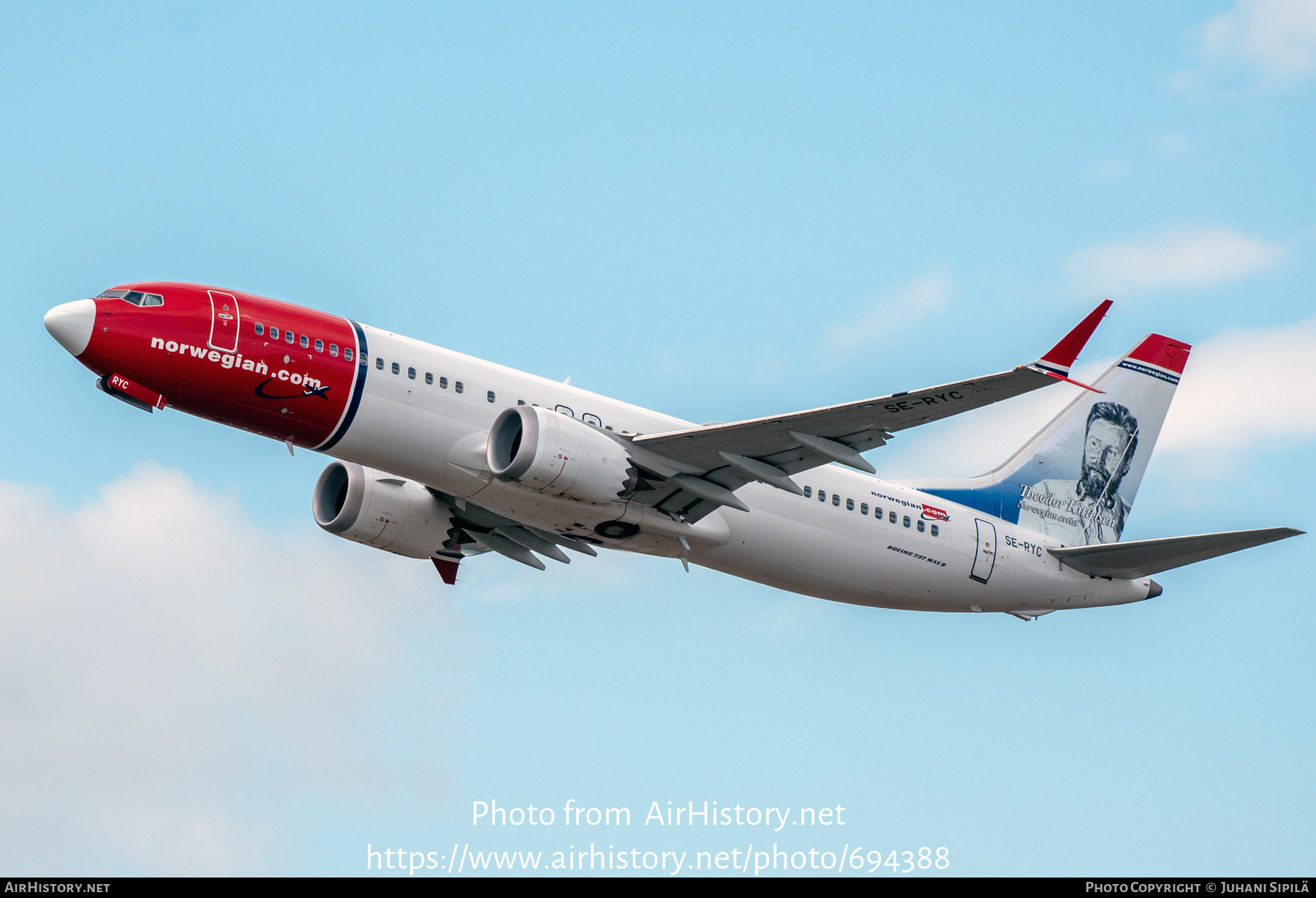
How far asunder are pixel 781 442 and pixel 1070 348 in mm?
7173

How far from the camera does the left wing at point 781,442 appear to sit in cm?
2870

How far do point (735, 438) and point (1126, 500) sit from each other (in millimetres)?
16685

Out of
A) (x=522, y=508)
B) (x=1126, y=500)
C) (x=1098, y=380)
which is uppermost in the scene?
(x=1098, y=380)

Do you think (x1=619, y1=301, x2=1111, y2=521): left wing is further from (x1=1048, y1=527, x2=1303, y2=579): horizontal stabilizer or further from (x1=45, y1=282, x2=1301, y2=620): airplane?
(x1=1048, y1=527, x2=1303, y2=579): horizontal stabilizer

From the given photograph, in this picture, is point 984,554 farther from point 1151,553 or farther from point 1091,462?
point 1091,462

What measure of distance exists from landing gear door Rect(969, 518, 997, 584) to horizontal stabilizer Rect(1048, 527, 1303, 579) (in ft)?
6.39

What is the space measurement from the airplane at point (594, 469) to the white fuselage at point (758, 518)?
0.15ft

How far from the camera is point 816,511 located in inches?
1401

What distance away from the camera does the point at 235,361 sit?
30.3 m

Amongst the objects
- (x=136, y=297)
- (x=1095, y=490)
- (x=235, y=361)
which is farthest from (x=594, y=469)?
(x=1095, y=490)

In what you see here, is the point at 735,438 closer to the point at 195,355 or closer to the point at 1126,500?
the point at 195,355

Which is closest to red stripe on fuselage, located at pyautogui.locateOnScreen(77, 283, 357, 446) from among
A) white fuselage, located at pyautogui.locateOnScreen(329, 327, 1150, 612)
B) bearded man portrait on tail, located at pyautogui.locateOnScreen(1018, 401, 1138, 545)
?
white fuselage, located at pyautogui.locateOnScreen(329, 327, 1150, 612)

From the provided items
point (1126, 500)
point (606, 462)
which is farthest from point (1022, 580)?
point (606, 462)

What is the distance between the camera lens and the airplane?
30219mm
